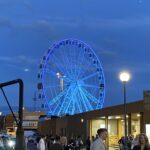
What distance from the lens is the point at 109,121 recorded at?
58.4 meters

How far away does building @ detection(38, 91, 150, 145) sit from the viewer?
41.2 meters

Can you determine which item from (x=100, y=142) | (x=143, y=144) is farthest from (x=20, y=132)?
(x=143, y=144)

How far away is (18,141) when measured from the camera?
7.16 meters

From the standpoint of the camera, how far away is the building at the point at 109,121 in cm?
4119

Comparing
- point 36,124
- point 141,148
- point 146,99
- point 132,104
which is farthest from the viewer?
point 36,124

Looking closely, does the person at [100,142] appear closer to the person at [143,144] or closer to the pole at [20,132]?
the person at [143,144]

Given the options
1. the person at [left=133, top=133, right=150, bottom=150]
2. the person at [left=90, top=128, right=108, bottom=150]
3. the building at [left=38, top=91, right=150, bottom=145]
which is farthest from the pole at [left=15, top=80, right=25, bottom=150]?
the building at [left=38, top=91, right=150, bottom=145]

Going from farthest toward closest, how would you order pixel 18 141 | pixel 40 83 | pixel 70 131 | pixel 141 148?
pixel 70 131
pixel 40 83
pixel 141 148
pixel 18 141

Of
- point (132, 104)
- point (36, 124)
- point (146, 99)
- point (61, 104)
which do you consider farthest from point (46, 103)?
point (36, 124)

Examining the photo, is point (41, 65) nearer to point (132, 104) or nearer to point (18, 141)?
point (132, 104)

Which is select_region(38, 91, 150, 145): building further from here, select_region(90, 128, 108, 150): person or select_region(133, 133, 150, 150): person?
select_region(133, 133, 150, 150): person

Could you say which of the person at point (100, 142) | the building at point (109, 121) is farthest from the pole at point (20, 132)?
the building at point (109, 121)

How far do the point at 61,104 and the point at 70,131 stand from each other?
30.4ft

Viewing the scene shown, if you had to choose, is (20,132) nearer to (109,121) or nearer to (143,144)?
(143,144)
